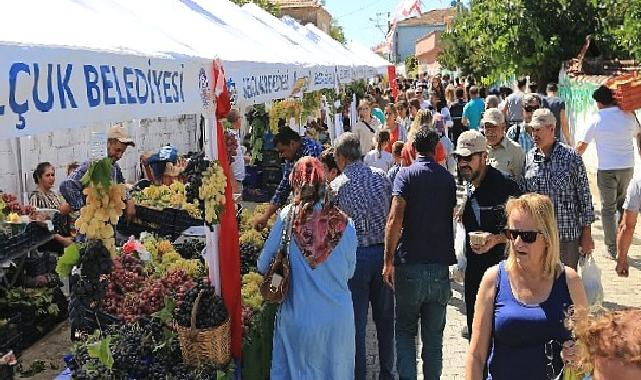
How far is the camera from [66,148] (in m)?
10.1

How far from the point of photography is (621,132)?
27.2ft

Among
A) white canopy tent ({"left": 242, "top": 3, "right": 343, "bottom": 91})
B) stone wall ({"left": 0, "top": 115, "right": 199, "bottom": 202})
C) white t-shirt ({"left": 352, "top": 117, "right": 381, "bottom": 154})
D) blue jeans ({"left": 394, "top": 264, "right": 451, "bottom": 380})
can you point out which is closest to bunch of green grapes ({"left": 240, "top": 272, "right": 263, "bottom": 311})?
blue jeans ({"left": 394, "top": 264, "right": 451, "bottom": 380})

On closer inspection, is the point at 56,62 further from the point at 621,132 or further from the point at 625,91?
the point at 625,91

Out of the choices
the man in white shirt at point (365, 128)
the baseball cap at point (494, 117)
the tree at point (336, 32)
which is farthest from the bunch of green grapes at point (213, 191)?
the tree at point (336, 32)

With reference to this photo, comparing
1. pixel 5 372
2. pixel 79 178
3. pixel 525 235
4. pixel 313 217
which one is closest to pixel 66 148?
pixel 79 178

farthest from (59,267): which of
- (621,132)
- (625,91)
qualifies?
(625,91)

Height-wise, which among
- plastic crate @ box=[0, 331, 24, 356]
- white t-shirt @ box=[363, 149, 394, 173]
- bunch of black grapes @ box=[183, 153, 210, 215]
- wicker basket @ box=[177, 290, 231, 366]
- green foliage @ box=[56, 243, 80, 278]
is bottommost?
plastic crate @ box=[0, 331, 24, 356]

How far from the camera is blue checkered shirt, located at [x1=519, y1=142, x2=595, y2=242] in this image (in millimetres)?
5301

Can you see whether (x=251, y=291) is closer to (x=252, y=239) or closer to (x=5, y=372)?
(x=252, y=239)

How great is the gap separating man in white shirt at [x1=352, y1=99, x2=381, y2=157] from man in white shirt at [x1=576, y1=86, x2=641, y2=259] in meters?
3.21

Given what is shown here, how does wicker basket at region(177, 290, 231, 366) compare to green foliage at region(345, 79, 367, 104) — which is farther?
green foliage at region(345, 79, 367, 104)

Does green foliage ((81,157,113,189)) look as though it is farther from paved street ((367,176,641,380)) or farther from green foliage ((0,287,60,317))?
paved street ((367,176,641,380))

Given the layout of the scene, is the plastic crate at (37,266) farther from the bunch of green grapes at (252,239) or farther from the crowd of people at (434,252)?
the crowd of people at (434,252)

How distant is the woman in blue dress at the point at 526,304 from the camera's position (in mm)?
3111
